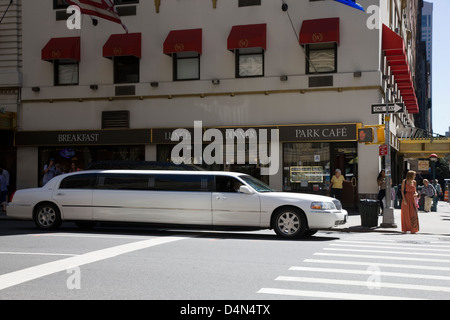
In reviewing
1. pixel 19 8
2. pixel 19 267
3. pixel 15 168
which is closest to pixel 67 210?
pixel 19 267

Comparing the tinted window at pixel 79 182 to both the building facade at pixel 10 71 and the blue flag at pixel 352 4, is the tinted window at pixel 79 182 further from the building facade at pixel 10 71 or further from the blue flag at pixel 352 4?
the building facade at pixel 10 71

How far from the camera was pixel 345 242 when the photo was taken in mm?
11922

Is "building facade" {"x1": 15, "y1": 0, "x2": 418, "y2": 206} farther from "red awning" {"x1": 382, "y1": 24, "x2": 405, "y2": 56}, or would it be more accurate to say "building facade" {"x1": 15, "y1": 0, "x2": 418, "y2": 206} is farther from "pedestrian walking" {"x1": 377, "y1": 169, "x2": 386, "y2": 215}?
"pedestrian walking" {"x1": 377, "y1": 169, "x2": 386, "y2": 215}

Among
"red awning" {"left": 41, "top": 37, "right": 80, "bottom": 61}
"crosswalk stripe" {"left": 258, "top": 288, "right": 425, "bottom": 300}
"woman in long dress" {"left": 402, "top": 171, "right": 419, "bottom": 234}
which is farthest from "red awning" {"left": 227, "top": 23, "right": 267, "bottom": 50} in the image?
"crosswalk stripe" {"left": 258, "top": 288, "right": 425, "bottom": 300}

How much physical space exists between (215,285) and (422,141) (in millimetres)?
24506

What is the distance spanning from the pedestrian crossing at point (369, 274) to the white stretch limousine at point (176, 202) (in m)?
1.23

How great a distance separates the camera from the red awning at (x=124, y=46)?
74.4ft

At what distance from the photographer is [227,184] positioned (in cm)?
1286

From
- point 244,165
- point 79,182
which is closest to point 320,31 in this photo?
point 244,165

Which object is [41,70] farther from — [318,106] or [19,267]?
[19,267]

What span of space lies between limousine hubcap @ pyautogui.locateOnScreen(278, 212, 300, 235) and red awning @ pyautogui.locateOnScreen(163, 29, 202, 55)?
11.6m

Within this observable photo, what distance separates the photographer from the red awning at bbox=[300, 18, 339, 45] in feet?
67.0

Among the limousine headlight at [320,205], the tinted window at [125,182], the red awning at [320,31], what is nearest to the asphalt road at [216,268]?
the limousine headlight at [320,205]
